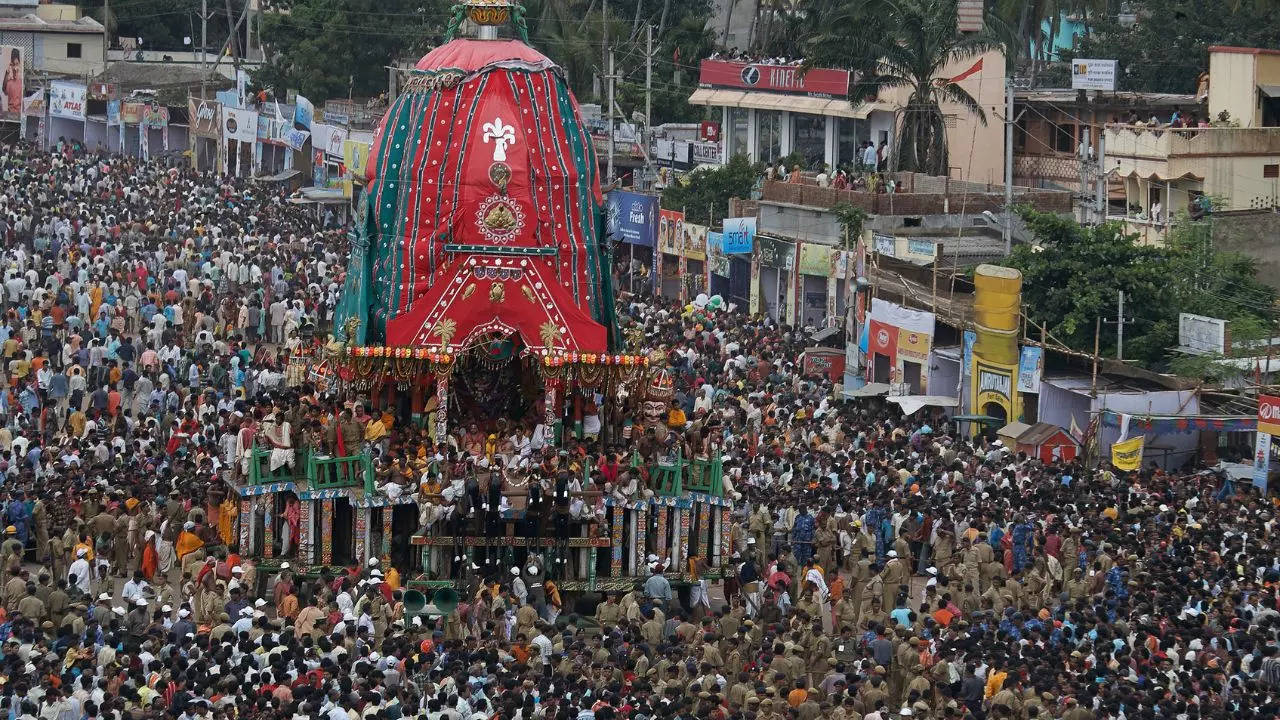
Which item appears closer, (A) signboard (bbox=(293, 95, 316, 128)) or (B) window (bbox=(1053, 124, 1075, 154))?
(B) window (bbox=(1053, 124, 1075, 154))

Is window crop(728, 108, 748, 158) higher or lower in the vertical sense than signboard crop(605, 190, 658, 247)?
higher

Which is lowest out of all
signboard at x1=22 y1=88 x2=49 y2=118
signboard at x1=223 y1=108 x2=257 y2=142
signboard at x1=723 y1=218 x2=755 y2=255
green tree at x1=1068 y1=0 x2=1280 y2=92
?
signboard at x1=723 y1=218 x2=755 y2=255

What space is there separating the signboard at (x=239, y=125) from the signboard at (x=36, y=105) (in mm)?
9725

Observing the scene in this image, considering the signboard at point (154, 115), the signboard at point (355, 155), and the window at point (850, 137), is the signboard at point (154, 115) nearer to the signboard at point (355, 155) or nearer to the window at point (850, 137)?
the signboard at point (355, 155)

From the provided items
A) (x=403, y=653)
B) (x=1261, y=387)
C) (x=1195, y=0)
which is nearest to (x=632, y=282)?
(x=1195, y=0)

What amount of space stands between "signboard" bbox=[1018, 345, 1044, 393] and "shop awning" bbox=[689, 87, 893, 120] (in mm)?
17119

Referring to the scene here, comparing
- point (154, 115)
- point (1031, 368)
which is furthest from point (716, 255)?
point (154, 115)

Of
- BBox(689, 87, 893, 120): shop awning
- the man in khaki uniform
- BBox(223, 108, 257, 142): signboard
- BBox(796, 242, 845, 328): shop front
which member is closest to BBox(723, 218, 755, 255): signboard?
BBox(796, 242, 845, 328): shop front

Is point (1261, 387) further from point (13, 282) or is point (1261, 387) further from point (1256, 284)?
point (13, 282)

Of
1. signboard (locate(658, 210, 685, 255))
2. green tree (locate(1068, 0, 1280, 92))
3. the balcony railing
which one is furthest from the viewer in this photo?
green tree (locate(1068, 0, 1280, 92))

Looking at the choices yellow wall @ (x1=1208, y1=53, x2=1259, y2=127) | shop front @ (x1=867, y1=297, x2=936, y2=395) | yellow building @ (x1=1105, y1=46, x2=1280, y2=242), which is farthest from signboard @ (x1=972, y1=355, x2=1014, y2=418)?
yellow wall @ (x1=1208, y1=53, x2=1259, y2=127)

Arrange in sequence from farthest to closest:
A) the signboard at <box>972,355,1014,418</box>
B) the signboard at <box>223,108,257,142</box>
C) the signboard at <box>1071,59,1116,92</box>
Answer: the signboard at <box>223,108,257,142</box> → the signboard at <box>1071,59,1116,92</box> → the signboard at <box>972,355,1014,418</box>

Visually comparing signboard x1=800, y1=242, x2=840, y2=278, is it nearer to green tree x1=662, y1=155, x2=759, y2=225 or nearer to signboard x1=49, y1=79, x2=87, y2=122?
green tree x1=662, y1=155, x2=759, y2=225

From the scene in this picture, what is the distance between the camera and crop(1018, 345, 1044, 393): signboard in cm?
3694
